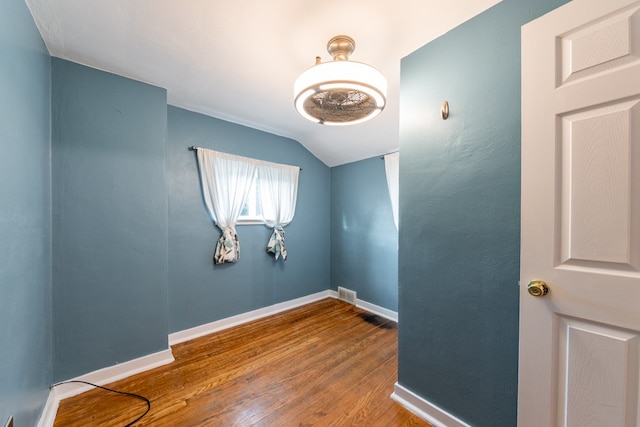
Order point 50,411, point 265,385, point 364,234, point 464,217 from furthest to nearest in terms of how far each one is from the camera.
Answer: point 364,234 → point 265,385 → point 50,411 → point 464,217

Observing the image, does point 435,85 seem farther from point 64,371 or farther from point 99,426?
point 64,371

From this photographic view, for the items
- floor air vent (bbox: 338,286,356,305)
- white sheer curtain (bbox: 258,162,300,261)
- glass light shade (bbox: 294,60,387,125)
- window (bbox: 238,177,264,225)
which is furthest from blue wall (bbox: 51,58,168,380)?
floor air vent (bbox: 338,286,356,305)

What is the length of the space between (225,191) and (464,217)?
7.26 ft

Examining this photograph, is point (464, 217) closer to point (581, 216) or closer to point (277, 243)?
point (581, 216)

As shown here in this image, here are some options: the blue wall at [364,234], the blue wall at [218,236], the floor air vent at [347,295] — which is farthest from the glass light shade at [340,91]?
the floor air vent at [347,295]

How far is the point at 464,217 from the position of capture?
1.27 meters

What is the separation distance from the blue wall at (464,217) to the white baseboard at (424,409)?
29mm

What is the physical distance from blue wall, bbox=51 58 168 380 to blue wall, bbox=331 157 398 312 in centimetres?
219

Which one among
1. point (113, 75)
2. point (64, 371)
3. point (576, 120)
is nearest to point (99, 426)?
point (64, 371)

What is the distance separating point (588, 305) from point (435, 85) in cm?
126

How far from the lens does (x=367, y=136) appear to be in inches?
106

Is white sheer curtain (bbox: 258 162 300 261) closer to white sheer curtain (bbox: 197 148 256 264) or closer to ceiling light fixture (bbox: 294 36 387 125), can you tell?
white sheer curtain (bbox: 197 148 256 264)

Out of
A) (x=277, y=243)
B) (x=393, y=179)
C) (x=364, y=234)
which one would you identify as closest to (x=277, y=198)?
(x=277, y=243)

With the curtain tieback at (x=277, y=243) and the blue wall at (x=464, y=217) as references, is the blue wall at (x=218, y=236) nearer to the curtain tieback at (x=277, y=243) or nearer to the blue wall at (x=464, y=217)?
the curtain tieback at (x=277, y=243)
